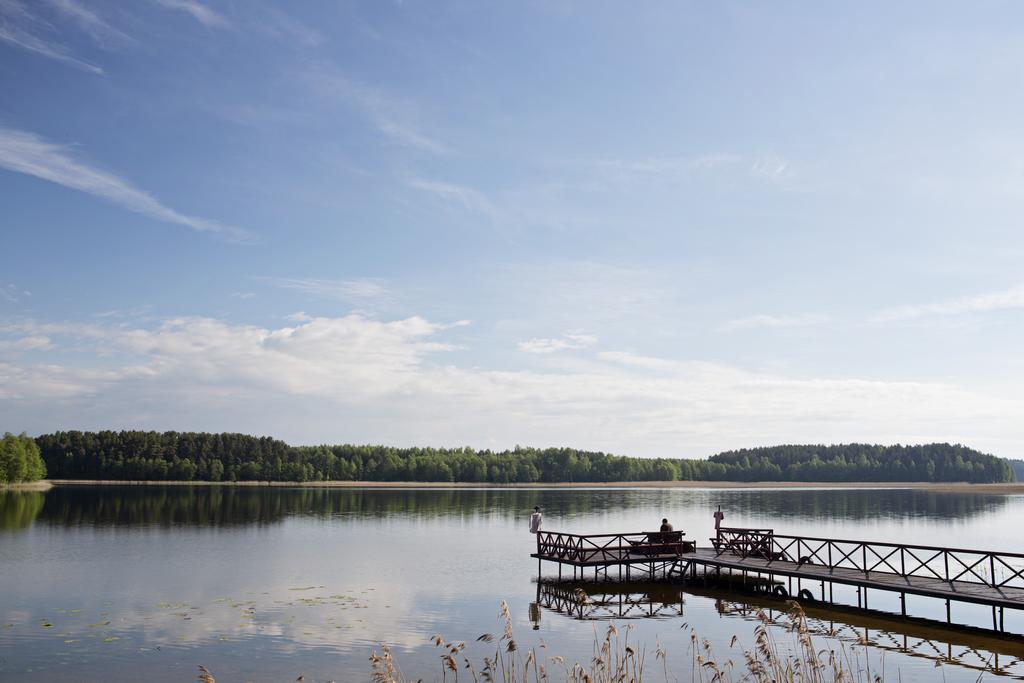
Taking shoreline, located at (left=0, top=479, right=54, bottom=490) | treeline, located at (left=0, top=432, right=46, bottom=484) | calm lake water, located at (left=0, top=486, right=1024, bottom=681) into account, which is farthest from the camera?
shoreline, located at (left=0, top=479, right=54, bottom=490)

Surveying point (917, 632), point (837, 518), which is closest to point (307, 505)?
point (837, 518)

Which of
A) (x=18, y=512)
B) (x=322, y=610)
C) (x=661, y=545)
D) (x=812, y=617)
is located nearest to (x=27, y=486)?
(x=18, y=512)

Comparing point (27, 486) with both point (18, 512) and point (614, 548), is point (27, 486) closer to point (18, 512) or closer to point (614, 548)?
point (18, 512)

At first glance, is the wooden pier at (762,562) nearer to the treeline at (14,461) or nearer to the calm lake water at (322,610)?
the calm lake water at (322,610)

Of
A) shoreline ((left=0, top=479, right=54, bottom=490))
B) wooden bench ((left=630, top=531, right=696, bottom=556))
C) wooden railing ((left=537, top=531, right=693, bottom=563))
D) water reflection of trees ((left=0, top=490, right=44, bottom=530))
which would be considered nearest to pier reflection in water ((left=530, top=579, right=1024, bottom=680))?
wooden railing ((left=537, top=531, right=693, bottom=563))

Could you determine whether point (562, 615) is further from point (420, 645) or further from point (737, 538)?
point (737, 538)

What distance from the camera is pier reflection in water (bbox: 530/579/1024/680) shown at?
73.9 ft

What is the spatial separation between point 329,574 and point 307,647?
584 inches

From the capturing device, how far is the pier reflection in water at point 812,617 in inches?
886

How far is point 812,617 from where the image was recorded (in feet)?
91.8

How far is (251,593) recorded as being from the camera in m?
31.7

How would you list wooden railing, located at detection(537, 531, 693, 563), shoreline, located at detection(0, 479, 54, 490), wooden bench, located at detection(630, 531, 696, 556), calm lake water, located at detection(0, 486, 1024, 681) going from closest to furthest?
calm lake water, located at detection(0, 486, 1024, 681) → wooden railing, located at detection(537, 531, 693, 563) → wooden bench, located at detection(630, 531, 696, 556) → shoreline, located at detection(0, 479, 54, 490)

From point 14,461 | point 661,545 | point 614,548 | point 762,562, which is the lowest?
point 762,562

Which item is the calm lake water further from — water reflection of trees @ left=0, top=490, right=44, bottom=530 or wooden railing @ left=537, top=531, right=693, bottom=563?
wooden railing @ left=537, top=531, right=693, bottom=563
